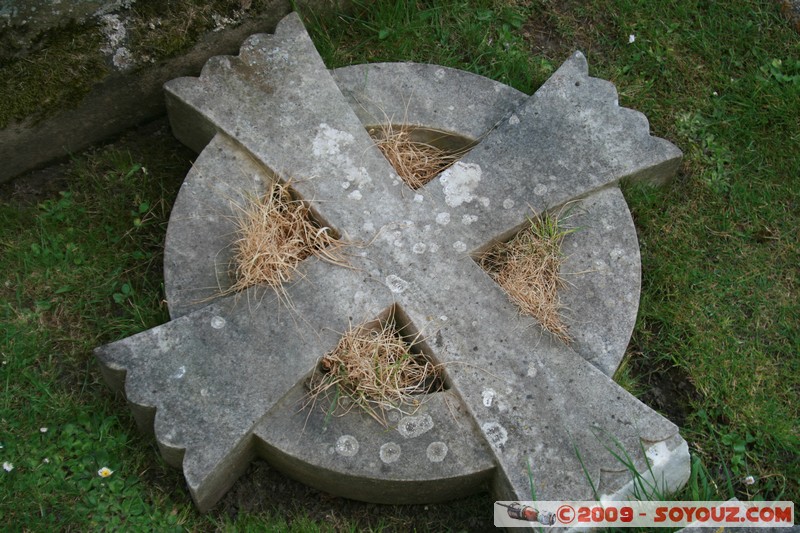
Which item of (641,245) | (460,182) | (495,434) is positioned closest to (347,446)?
(495,434)

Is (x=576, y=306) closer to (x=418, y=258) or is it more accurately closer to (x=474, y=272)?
(x=474, y=272)

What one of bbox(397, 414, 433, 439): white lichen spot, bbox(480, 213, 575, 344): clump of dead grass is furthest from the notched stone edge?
bbox(397, 414, 433, 439): white lichen spot

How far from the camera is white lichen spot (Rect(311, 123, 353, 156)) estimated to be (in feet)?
11.1

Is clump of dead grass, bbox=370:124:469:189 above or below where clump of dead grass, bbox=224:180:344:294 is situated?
above

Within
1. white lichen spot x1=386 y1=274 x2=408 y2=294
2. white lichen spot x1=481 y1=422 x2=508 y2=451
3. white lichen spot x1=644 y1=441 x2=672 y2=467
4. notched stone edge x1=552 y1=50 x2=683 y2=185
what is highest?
notched stone edge x1=552 y1=50 x2=683 y2=185

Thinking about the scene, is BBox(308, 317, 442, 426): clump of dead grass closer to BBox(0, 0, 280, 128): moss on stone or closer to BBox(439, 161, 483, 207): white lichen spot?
BBox(439, 161, 483, 207): white lichen spot

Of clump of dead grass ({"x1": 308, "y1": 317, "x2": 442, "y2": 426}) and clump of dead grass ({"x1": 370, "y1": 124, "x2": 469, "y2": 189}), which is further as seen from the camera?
clump of dead grass ({"x1": 370, "y1": 124, "x2": 469, "y2": 189})

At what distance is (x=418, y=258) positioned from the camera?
3223 millimetres

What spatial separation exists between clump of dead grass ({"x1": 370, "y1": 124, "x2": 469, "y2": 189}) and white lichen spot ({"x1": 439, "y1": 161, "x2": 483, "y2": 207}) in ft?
0.61

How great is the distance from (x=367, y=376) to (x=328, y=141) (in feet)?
3.23

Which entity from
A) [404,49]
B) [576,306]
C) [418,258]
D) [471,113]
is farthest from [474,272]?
[404,49]

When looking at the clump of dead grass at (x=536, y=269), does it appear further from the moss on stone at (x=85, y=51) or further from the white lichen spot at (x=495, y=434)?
the moss on stone at (x=85, y=51)

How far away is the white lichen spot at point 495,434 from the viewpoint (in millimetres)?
2912

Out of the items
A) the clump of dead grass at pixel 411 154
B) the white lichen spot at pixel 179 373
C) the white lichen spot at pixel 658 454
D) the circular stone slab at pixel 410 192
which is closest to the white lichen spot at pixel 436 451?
the circular stone slab at pixel 410 192
